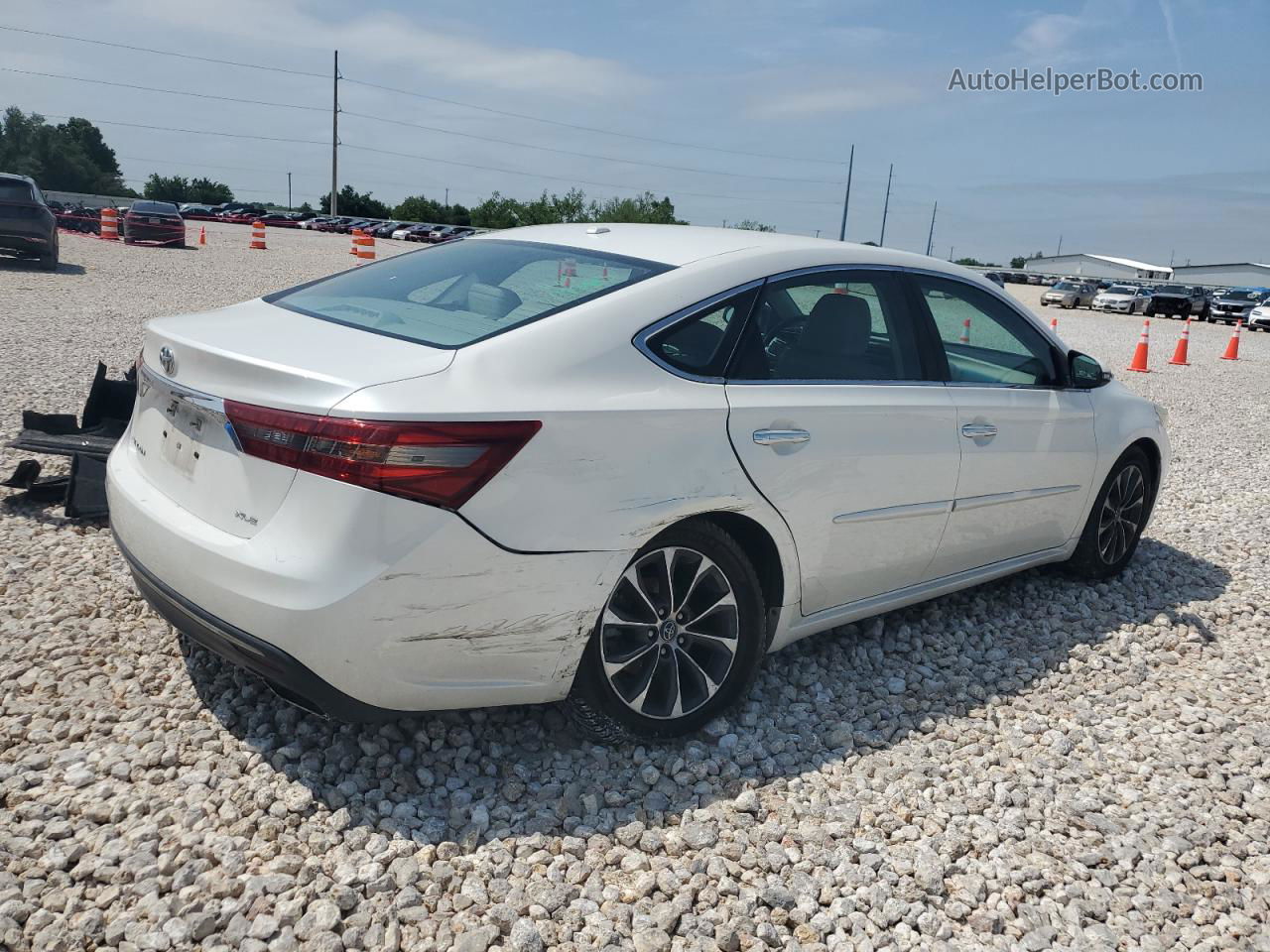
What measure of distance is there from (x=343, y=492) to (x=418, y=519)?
20 centimetres

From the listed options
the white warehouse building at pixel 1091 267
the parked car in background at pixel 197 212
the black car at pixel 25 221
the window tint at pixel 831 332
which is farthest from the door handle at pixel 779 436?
→ the white warehouse building at pixel 1091 267

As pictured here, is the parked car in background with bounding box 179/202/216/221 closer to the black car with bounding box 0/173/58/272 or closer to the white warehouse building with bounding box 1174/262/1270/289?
the black car with bounding box 0/173/58/272

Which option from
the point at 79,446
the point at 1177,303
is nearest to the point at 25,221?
the point at 79,446

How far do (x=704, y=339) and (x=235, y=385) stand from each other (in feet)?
4.61

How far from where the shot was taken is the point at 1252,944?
8.87ft

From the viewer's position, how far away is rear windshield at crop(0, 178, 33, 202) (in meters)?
17.3

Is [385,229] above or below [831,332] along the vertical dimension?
below

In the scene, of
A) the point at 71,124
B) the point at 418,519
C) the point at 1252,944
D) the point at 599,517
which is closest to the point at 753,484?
the point at 599,517

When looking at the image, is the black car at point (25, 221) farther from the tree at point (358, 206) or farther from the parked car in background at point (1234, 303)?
the tree at point (358, 206)

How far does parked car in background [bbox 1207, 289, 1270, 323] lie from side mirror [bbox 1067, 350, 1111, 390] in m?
38.7

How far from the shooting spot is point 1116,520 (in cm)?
533

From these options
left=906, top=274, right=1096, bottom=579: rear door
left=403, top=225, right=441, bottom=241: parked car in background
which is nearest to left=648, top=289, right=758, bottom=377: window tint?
left=906, top=274, right=1096, bottom=579: rear door

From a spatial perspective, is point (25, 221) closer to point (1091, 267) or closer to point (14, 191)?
point (14, 191)

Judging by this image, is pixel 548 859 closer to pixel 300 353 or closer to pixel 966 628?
pixel 300 353
